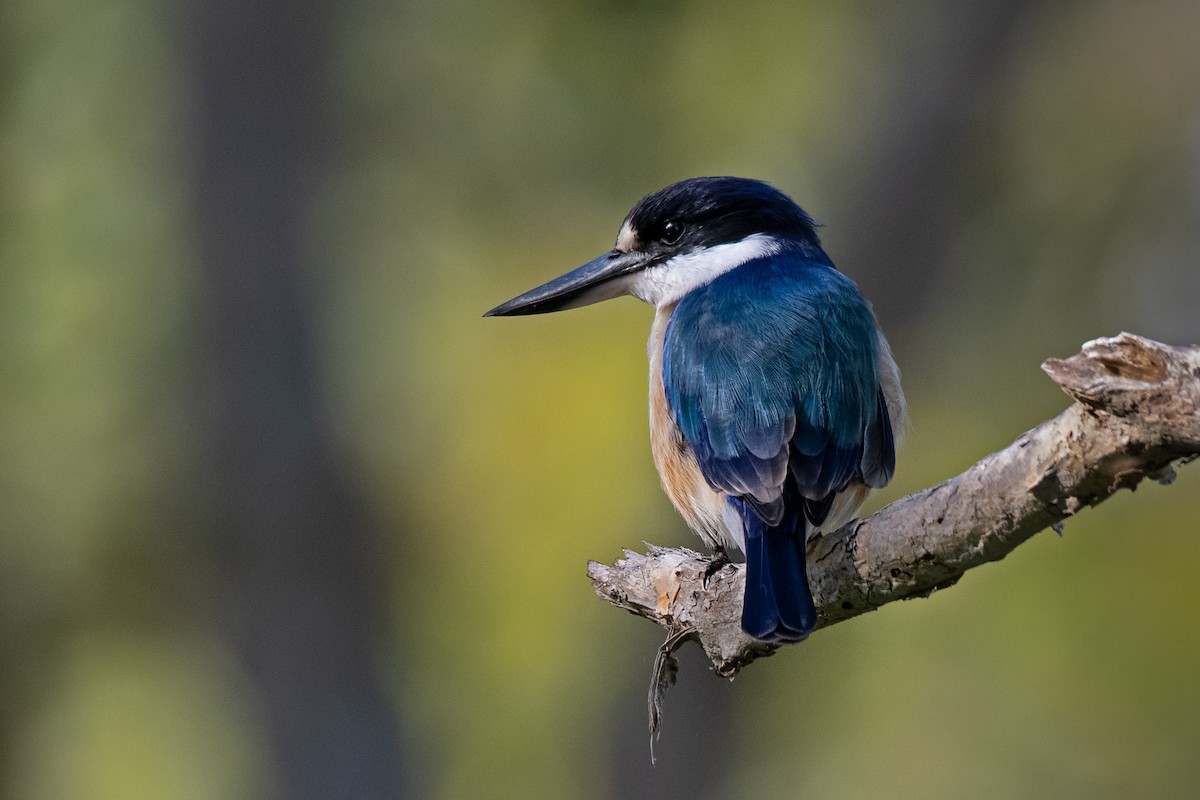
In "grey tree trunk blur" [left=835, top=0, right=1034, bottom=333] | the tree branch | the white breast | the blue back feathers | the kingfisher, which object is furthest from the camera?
"grey tree trunk blur" [left=835, top=0, right=1034, bottom=333]

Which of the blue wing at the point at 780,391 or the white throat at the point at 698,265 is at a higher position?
the white throat at the point at 698,265

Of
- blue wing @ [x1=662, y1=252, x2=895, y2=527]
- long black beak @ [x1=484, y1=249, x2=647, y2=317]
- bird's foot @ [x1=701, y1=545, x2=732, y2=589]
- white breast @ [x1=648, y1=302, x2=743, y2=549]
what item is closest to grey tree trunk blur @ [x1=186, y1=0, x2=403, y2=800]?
long black beak @ [x1=484, y1=249, x2=647, y2=317]

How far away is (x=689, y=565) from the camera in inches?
118

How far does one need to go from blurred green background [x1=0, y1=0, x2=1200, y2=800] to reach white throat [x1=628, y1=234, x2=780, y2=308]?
1.14 meters

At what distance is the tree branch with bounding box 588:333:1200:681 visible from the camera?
6.11ft

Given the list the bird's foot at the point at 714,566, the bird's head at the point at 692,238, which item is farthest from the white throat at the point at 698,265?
the bird's foot at the point at 714,566

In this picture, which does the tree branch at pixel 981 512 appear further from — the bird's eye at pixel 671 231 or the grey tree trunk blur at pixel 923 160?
the grey tree trunk blur at pixel 923 160

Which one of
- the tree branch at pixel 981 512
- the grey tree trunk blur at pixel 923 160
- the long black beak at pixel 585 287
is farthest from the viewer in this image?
the grey tree trunk blur at pixel 923 160

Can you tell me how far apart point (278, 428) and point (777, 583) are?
3.62m

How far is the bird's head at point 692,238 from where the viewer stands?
3869mm

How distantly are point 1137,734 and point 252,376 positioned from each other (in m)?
4.51

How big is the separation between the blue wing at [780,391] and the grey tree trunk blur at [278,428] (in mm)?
2802

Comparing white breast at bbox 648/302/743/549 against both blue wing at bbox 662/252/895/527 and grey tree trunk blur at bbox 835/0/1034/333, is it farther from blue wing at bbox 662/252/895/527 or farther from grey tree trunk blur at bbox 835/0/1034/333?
grey tree trunk blur at bbox 835/0/1034/333

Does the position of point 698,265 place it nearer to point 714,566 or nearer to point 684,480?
point 684,480
